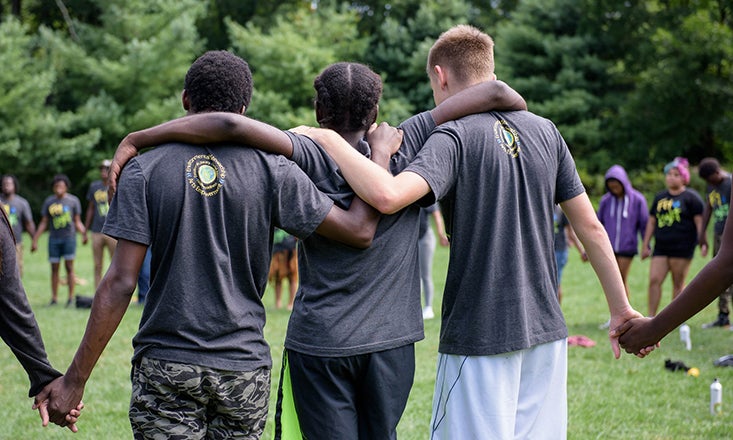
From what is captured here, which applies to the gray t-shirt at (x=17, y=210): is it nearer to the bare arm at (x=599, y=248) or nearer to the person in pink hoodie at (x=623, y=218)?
the person in pink hoodie at (x=623, y=218)

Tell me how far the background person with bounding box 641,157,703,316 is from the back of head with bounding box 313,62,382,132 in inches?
326

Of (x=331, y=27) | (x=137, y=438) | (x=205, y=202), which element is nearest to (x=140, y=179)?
(x=205, y=202)

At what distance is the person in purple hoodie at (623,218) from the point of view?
10883 millimetres

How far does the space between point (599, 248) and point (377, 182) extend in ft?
4.04

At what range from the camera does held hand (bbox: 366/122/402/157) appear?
341 centimetres

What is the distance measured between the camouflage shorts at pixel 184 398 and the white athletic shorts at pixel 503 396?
2.76ft

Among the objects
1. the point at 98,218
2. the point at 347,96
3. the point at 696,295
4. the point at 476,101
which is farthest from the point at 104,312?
the point at 98,218

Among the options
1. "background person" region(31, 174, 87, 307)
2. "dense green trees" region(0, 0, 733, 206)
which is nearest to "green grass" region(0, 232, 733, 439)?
"background person" region(31, 174, 87, 307)

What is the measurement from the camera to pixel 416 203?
3.44 m

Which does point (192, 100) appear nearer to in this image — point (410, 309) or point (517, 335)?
point (410, 309)

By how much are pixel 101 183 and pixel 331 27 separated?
851 inches

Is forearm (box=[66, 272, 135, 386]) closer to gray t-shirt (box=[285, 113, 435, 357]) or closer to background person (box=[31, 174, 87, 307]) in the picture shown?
gray t-shirt (box=[285, 113, 435, 357])

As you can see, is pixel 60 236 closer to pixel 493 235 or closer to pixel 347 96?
pixel 347 96

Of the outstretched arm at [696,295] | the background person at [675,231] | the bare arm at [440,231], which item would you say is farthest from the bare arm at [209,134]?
the background person at [675,231]
